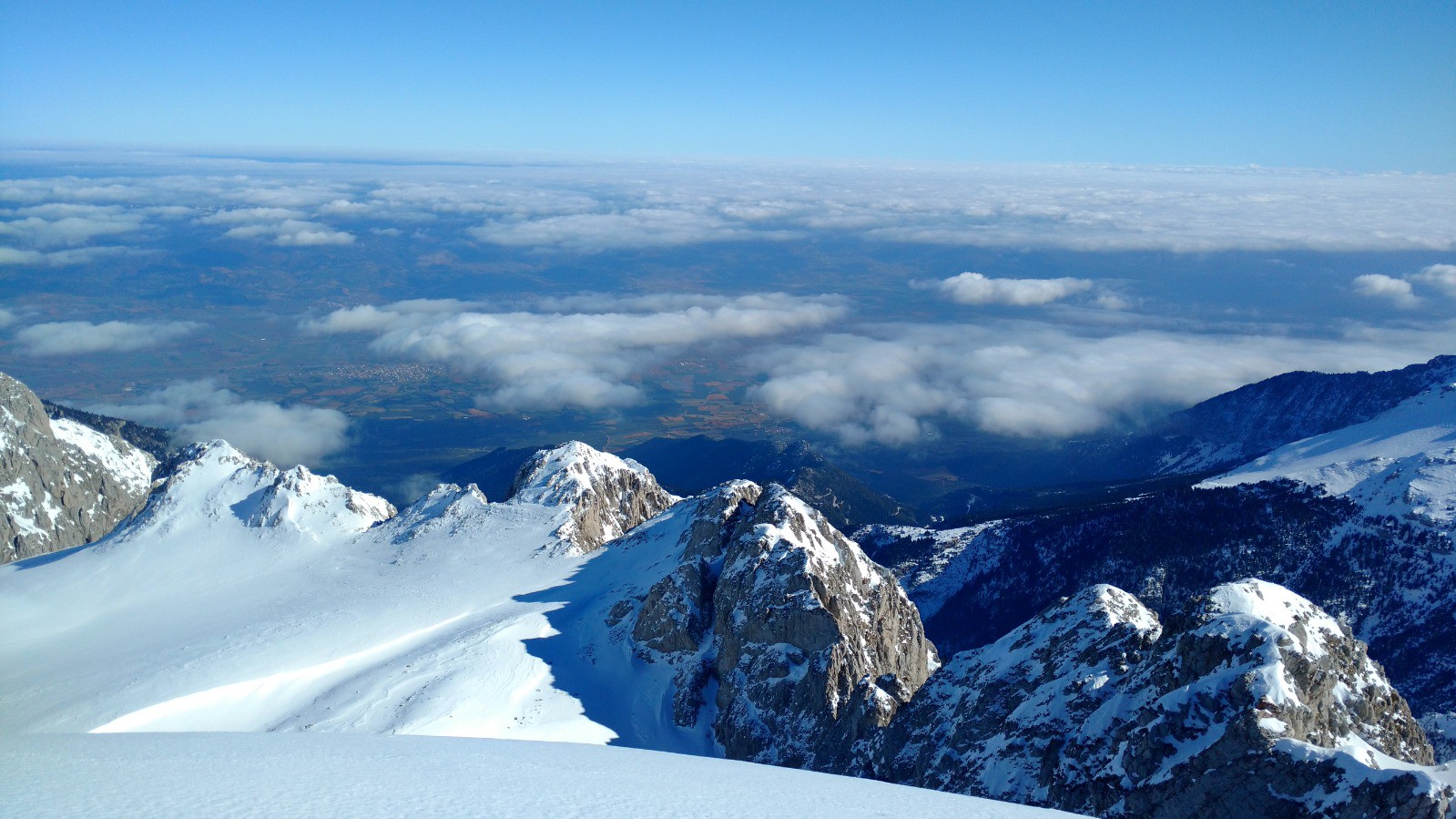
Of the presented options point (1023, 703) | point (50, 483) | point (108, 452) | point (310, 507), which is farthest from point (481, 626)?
point (108, 452)

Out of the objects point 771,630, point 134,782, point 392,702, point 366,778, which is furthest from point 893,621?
point 134,782

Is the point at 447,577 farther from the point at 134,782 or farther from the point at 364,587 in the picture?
the point at 134,782

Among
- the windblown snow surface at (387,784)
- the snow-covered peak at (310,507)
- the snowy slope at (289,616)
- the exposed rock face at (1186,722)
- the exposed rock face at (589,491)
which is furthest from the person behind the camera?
the snow-covered peak at (310,507)

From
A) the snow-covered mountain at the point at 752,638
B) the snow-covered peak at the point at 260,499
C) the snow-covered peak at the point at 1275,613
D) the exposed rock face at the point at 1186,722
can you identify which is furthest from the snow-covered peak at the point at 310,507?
the snow-covered peak at the point at 1275,613

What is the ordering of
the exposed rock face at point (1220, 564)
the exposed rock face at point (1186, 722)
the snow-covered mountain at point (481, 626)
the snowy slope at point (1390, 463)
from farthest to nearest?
the snowy slope at point (1390, 463) < the exposed rock face at point (1220, 564) < the snow-covered mountain at point (481, 626) < the exposed rock face at point (1186, 722)

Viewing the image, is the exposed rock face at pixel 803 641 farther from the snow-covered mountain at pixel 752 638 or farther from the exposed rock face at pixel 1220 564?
the exposed rock face at pixel 1220 564

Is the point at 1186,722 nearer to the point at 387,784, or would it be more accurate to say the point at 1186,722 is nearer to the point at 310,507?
the point at 387,784

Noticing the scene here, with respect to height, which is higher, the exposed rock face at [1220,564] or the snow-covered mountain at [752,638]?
the snow-covered mountain at [752,638]
